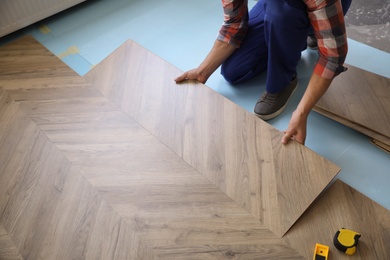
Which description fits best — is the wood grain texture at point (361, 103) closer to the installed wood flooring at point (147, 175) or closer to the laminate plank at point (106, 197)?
the installed wood flooring at point (147, 175)

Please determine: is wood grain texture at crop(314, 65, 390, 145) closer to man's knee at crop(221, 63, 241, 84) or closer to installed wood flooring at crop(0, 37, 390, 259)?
installed wood flooring at crop(0, 37, 390, 259)

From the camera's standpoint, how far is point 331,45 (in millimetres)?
1346

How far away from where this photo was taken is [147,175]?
4.97ft

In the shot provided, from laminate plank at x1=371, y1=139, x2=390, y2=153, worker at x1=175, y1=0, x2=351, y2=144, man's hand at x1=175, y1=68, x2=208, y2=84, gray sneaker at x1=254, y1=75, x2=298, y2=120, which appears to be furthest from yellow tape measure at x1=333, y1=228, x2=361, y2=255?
man's hand at x1=175, y1=68, x2=208, y2=84

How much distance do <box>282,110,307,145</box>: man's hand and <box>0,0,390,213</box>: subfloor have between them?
0.64ft

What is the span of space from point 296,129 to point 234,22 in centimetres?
60

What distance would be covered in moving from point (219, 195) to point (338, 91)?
2.74ft

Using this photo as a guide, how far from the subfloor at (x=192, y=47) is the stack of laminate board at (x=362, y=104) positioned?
54 mm

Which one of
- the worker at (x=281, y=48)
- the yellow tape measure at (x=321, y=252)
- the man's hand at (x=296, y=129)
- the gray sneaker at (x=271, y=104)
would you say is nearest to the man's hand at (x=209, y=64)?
the worker at (x=281, y=48)

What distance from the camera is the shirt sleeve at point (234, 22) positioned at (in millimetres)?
1646

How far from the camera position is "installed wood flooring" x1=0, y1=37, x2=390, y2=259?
4.36 ft

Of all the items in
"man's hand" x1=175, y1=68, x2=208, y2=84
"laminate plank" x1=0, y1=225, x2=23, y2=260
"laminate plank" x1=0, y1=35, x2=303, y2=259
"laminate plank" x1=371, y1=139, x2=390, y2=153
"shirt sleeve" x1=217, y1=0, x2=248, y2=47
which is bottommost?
"laminate plank" x1=0, y1=225, x2=23, y2=260

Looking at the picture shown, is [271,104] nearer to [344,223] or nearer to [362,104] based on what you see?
[362,104]

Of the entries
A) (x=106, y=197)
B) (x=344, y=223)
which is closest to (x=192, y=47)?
(x=106, y=197)
